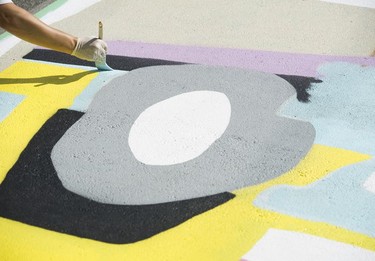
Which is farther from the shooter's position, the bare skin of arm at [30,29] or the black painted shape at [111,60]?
the black painted shape at [111,60]

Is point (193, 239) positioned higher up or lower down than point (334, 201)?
lower down

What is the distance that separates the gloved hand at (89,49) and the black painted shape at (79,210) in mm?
974

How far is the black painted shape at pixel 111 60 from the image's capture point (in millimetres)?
3613

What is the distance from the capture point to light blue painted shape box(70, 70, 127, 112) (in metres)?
3.23

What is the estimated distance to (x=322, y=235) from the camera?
7.50 ft

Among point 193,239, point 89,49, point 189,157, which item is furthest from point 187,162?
point 89,49

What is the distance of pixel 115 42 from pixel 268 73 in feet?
4.09

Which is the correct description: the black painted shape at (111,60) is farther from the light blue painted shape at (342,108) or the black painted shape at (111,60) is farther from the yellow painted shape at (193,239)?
the yellow painted shape at (193,239)

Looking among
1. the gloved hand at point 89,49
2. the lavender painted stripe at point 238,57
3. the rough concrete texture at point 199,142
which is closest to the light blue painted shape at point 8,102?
the rough concrete texture at point 199,142

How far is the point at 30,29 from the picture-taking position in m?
3.18

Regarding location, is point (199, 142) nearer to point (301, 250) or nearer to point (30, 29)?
point (301, 250)

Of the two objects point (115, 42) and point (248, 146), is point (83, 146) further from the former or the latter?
point (115, 42)

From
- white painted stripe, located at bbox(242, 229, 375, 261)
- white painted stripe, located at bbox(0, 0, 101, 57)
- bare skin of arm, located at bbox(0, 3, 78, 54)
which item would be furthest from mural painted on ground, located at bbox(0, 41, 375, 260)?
white painted stripe, located at bbox(0, 0, 101, 57)

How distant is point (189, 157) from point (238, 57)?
1.18 metres
